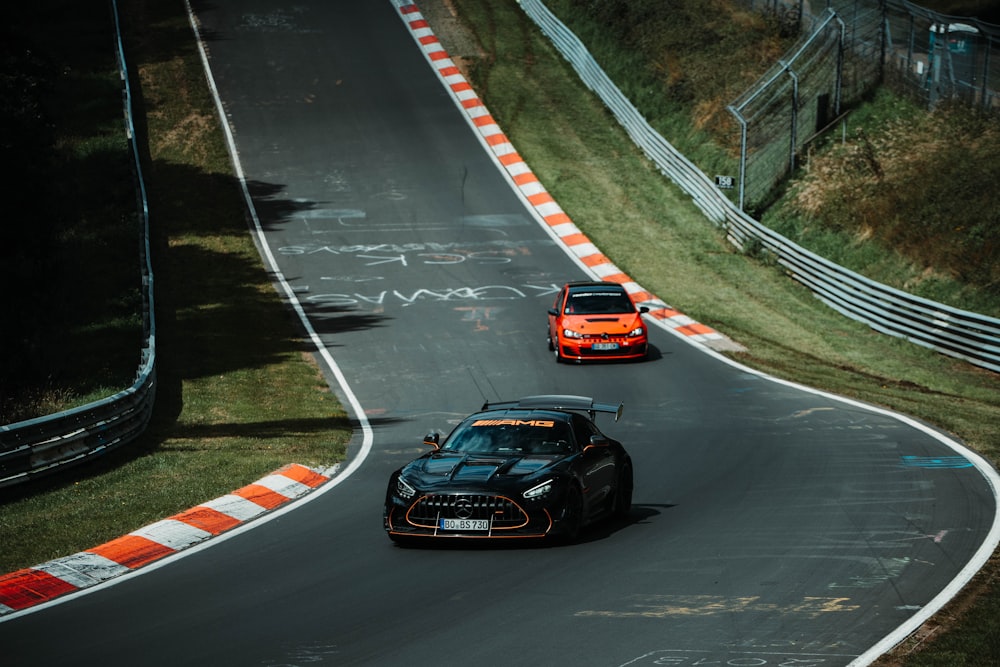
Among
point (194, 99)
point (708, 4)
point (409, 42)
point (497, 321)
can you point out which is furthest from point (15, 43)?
point (708, 4)

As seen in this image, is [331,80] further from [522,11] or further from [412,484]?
[412,484]

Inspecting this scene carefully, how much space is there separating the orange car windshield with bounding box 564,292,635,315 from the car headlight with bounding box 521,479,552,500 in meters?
15.4

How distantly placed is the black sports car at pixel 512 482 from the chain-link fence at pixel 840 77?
25.4m

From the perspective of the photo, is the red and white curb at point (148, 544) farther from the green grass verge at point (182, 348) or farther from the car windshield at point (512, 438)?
the car windshield at point (512, 438)

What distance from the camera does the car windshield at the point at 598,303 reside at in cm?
2805

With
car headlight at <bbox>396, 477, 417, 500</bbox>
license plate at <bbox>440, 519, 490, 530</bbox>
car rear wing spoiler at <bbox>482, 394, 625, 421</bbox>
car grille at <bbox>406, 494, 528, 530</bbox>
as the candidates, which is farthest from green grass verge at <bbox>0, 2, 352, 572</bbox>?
car rear wing spoiler at <bbox>482, 394, 625, 421</bbox>

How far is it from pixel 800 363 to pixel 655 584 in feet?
57.0

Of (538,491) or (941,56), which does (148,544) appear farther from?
(941,56)

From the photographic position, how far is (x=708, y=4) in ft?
179

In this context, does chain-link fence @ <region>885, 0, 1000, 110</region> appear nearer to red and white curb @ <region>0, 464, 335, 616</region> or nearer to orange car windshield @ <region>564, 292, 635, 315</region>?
orange car windshield @ <region>564, 292, 635, 315</region>

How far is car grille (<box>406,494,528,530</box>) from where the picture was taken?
41.1 ft

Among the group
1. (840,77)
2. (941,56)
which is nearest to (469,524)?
(941,56)

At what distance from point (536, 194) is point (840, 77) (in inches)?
416

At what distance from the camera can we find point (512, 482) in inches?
498
